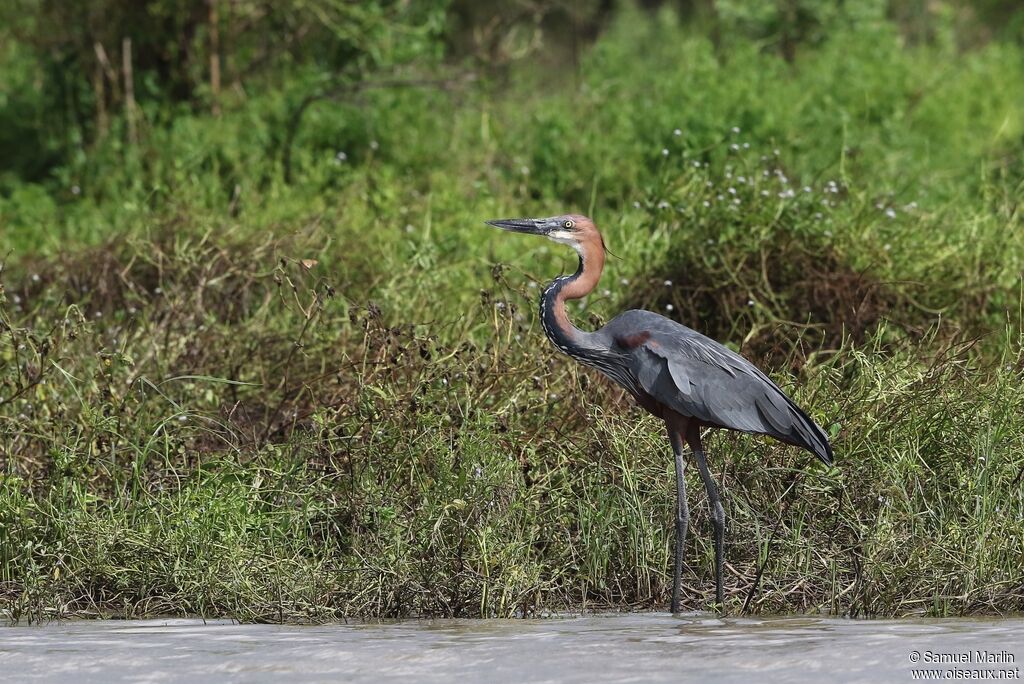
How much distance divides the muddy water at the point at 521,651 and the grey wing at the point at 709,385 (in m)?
0.65

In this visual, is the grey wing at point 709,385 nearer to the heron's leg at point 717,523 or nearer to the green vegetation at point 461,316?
the heron's leg at point 717,523

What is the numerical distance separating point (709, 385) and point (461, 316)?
1407mm

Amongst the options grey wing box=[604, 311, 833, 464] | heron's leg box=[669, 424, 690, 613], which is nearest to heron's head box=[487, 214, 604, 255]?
grey wing box=[604, 311, 833, 464]

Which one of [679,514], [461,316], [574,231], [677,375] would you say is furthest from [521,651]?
[461,316]

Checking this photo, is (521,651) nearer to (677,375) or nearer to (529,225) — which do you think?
(677,375)

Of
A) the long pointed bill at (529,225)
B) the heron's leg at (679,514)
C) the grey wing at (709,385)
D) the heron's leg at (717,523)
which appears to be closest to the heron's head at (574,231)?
the long pointed bill at (529,225)

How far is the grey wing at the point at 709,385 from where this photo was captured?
5.63m

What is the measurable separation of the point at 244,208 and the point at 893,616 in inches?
210

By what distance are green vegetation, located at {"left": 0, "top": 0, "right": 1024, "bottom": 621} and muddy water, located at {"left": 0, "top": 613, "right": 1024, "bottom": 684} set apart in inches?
8.6

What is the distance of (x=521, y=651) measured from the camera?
16.1 feet

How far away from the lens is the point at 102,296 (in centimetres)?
818

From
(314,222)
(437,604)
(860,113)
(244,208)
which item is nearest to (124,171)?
(244,208)

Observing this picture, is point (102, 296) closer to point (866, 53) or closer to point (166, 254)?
point (166, 254)

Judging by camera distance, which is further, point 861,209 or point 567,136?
point 567,136
